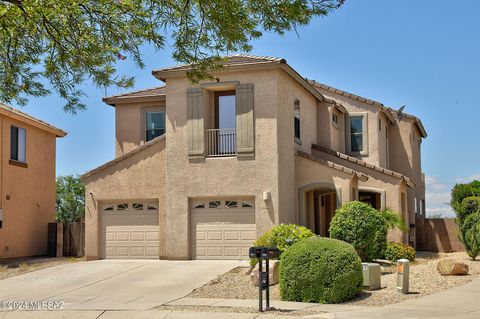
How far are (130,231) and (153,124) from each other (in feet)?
18.0

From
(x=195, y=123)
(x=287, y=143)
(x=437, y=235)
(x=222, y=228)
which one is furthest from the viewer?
(x=437, y=235)

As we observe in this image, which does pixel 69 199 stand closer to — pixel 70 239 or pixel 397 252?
pixel 70 239

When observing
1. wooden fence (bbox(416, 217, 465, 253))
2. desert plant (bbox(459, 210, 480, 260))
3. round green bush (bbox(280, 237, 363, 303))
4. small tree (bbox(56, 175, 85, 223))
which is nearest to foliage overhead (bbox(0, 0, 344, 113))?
round green bush (bbox(280, 237, 363, 303))

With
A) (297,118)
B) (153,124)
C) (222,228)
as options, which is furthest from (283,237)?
(153,124)

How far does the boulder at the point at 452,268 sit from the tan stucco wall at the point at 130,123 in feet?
44.9

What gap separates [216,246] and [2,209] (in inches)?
361

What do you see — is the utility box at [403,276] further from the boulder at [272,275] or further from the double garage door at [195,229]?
the double garage door at [195,229]

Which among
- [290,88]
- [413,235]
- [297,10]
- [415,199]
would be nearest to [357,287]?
[297,10]

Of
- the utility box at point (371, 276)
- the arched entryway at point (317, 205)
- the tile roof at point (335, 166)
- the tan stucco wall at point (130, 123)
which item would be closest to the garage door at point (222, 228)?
the arched entryway at point (317, 205)

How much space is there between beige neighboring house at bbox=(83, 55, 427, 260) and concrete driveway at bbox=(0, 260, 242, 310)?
1086mm

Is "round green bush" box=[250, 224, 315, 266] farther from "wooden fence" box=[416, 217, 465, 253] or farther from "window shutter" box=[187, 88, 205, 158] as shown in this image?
"wooden fence" box=[416, 217, 465, 253]

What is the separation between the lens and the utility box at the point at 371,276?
16.0 m

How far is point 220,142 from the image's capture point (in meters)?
23.3

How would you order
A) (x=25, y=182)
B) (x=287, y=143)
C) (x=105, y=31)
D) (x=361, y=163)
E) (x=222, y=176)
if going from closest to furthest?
(x=105, y=31), (x=222, y=176), (x=287, y=143), (x=361, y=163), (x=25, y=182)
